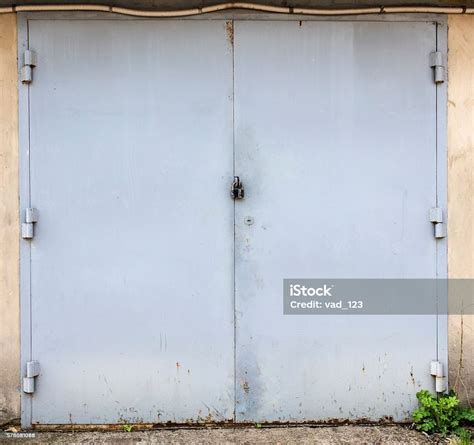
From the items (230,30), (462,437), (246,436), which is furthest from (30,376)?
(462,437)

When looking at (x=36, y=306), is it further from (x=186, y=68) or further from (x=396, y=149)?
(x=396, y=149)

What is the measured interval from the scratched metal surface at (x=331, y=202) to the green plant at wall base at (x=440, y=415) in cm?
10

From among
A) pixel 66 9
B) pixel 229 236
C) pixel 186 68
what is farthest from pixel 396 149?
pixel 66 9

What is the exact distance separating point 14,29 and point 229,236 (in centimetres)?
170

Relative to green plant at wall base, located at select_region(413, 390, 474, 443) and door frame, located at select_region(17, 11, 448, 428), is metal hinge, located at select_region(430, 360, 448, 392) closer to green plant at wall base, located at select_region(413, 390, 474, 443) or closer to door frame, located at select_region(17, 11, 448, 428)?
green plant at wall base, located at select_region(413, 390, 474, 443)

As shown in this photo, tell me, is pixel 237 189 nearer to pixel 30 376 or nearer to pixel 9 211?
pixel 9 211

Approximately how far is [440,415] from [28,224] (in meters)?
2.54

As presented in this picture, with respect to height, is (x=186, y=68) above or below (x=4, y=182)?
above

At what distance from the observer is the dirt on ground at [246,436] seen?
8.77 ft

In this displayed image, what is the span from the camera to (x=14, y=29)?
2.80 m

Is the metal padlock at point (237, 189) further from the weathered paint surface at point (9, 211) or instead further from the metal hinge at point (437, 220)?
the weathered paint surface at point (9, 211)

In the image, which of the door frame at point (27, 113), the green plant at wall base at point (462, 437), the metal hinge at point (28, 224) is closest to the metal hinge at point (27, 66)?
the door frame at point (27, 113)

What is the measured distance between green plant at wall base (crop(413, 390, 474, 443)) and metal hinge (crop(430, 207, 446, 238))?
35.6 inches

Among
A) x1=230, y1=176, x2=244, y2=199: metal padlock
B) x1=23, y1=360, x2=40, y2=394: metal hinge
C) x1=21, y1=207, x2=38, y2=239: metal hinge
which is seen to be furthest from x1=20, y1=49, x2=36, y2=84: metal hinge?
x1=23, y1=360, x2=40, y2=394: metal hinge
